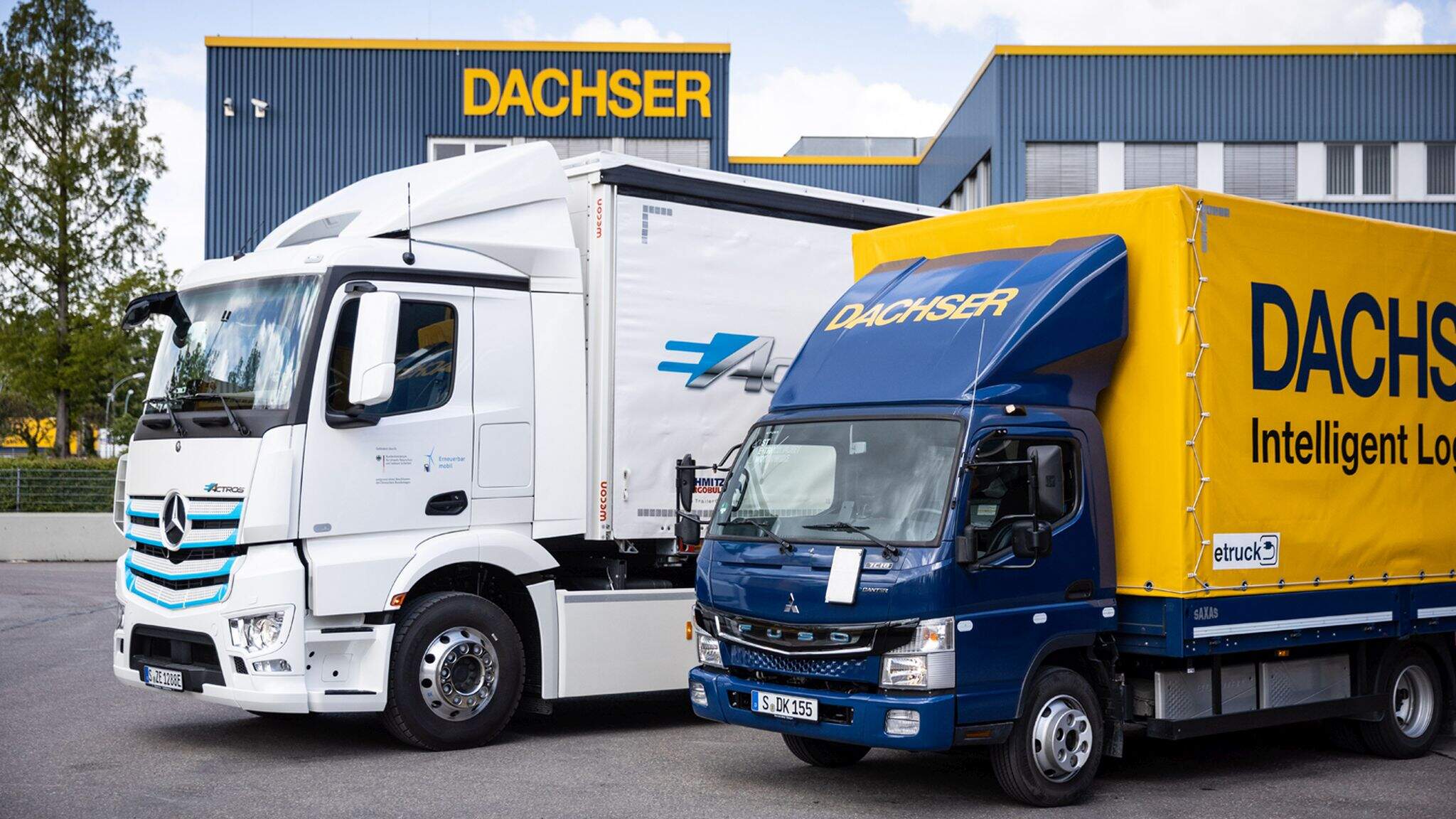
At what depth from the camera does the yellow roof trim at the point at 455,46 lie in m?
32.2

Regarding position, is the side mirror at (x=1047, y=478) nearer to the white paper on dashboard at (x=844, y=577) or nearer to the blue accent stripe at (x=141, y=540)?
the white paper on dashboard at (x=844, y=577)

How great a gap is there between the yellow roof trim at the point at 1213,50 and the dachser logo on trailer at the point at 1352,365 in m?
19.3

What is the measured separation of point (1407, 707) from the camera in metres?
9.60

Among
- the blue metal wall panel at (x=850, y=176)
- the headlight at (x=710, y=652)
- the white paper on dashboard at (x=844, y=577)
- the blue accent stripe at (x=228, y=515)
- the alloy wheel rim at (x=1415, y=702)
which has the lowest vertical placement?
the alloy wheel rim at (x=1415, y=702)

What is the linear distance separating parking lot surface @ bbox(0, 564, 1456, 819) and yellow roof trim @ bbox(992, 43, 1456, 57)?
1988cm

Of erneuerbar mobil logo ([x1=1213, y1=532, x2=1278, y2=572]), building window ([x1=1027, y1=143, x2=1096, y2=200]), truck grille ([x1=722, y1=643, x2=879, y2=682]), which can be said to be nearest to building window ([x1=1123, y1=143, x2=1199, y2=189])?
building window ([x1=1027, y1=143, x2=1096, y2=200])

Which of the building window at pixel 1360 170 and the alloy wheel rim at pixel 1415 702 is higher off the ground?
the building window at pixel 1360 170

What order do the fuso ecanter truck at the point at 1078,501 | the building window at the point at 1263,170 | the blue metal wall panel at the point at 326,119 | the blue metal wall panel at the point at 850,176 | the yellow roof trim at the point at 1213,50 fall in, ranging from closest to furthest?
the fuso ecanter truck at the point at 1078,501 < the yellow roof trim at the point at 1213,50 < the building window at the point at 1263,170 < the blue metal wall panel at the point at 326,119 < the blue metal wall panel at the point at 850,176

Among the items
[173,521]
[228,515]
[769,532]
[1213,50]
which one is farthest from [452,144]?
[769,532]

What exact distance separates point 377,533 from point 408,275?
1663 millimetres

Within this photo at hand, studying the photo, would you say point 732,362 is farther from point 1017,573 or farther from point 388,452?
point 1017,573

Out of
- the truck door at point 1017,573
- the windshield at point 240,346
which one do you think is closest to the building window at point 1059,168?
the windshield at point 240,346

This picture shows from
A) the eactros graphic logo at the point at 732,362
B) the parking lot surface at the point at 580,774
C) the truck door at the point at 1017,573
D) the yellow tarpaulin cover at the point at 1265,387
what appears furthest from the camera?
the eactros graphic logo at the point at 732,362

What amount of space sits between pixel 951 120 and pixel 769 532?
26987 mm
